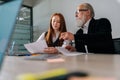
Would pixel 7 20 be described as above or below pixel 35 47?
above

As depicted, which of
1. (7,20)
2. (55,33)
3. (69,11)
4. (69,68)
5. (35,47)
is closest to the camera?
(7,20)

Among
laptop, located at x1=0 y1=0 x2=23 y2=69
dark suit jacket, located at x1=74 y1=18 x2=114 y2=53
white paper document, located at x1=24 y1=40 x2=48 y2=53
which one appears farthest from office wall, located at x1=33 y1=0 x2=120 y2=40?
laptop, located at x1=0 y1=0 x2=23 y2=69

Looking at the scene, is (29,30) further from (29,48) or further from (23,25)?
(29,48)

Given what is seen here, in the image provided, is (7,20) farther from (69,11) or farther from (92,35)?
(69,11)

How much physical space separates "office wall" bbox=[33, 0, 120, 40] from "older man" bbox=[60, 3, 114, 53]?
0.97m

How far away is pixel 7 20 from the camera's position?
30cm

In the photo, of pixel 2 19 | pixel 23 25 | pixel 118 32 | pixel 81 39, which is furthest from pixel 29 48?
pixel 23 25

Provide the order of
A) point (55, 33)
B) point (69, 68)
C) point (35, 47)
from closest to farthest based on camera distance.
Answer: point (69, 68) → point (35, 47) → point (55, 33)

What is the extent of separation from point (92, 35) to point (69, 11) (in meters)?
1.85

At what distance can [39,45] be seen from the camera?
134 cm

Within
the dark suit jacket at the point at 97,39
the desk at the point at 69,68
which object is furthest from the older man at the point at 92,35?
the desk at the point at 69,68

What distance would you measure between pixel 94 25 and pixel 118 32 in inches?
44.4

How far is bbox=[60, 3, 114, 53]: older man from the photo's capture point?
1320 mm

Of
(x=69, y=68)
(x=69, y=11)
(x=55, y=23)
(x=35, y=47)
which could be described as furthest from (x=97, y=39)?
(x=69, y=11)
